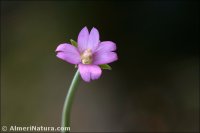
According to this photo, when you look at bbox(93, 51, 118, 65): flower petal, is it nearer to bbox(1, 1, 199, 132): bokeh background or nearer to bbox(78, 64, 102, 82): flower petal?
bbox(78, 64, 102, 82): flower petal

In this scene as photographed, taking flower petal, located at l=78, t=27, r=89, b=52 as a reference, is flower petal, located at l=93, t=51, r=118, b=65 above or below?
below

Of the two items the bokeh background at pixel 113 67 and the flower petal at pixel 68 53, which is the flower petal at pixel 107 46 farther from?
the bokeh background at pixel 113 67

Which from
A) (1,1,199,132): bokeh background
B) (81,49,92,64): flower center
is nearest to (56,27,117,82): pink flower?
(81,49,92,64): flower center

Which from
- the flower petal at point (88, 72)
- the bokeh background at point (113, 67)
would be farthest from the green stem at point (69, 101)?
the bokeh background at point (113, 67)

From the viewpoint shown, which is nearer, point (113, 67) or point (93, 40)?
point (93, 40)

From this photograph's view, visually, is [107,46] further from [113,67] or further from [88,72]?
[113,67]

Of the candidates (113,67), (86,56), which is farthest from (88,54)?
(113,67)
